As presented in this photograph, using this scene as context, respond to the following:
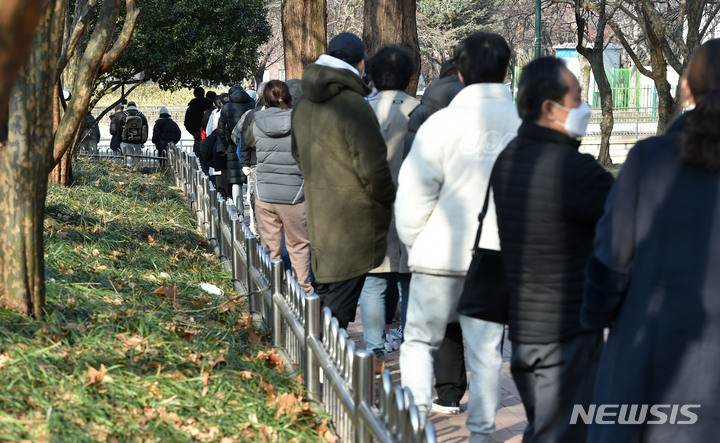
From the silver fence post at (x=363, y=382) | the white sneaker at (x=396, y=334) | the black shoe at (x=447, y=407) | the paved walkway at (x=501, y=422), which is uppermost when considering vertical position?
the silver fence post at (x=363, y=382)

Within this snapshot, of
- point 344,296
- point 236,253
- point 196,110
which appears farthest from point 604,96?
point 344,296

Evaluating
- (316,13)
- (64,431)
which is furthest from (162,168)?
(64,431)

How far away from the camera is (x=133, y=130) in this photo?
1983cm

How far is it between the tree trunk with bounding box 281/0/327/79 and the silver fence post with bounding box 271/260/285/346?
6.87m

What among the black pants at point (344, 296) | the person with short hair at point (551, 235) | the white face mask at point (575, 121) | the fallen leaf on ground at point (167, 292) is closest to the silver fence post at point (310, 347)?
the black pants at point (344, 296)

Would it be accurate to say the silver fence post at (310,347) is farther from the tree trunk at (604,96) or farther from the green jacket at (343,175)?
the tree trunk at (604,96)

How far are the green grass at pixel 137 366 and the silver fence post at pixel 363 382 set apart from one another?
0.79m

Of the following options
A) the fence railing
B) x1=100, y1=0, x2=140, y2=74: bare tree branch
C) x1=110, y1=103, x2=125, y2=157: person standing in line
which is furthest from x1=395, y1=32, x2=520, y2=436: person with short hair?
x1=110, y1=103, x2=125, y2=157: person standing in line

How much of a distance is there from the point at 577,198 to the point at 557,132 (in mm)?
273

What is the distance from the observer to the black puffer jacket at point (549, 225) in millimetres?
3311

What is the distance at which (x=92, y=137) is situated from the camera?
73.2 feet

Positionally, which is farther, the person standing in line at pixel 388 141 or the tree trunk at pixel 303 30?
the tree trunk at pixel 303 30

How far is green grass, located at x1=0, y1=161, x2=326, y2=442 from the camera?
399 centimetres

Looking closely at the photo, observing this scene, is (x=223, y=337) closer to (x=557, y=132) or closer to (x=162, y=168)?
(x=557, y=132)
